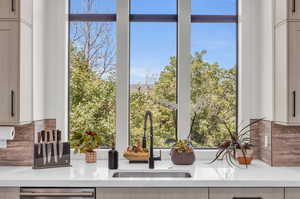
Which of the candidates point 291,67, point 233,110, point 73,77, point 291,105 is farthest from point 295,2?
point 73,77

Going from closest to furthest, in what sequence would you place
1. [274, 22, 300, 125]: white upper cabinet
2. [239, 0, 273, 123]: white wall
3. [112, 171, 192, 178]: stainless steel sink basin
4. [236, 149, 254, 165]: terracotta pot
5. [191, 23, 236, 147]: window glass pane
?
1. [274, 22, 300, 125]: white upper cabinet
2. [112, 171, 192, 178]: stainless steel sink basin
3. [236, 149, 254, 165]: terracotta pot
4. [239, 0, 273, 123]: white wall
5. [191, 23, 236, 147]: window glass pane

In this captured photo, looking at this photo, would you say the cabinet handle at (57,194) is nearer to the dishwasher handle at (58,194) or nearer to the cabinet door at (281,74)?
the dishwasher handle at (58,194)

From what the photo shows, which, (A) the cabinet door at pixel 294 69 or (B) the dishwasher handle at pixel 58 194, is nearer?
(B) the dishwasher handle at pixel 58 194

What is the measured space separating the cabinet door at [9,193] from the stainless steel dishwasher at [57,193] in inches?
1.3

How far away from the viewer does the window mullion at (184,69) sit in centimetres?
310

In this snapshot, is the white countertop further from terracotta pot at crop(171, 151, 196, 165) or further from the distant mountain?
the distant mountain

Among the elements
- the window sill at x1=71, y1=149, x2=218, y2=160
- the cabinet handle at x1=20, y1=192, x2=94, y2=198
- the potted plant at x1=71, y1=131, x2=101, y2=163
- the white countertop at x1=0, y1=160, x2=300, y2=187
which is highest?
the potted plant at x1=71, y1=131, x2=101, y2=163

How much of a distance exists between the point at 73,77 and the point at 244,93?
1.64 meters

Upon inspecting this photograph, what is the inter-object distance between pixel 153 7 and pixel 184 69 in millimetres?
678

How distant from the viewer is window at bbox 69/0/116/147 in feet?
10.4

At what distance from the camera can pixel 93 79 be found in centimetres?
320

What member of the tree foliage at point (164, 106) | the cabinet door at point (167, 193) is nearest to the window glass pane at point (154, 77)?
the tree foliage at point (164, 106)

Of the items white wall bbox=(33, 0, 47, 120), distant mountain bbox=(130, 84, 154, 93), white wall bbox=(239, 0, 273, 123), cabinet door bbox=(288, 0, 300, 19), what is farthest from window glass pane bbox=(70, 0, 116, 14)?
cabinet door bbox=(288, 0, 300, 19)

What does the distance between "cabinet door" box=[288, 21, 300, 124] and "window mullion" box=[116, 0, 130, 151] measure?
1421 mm
